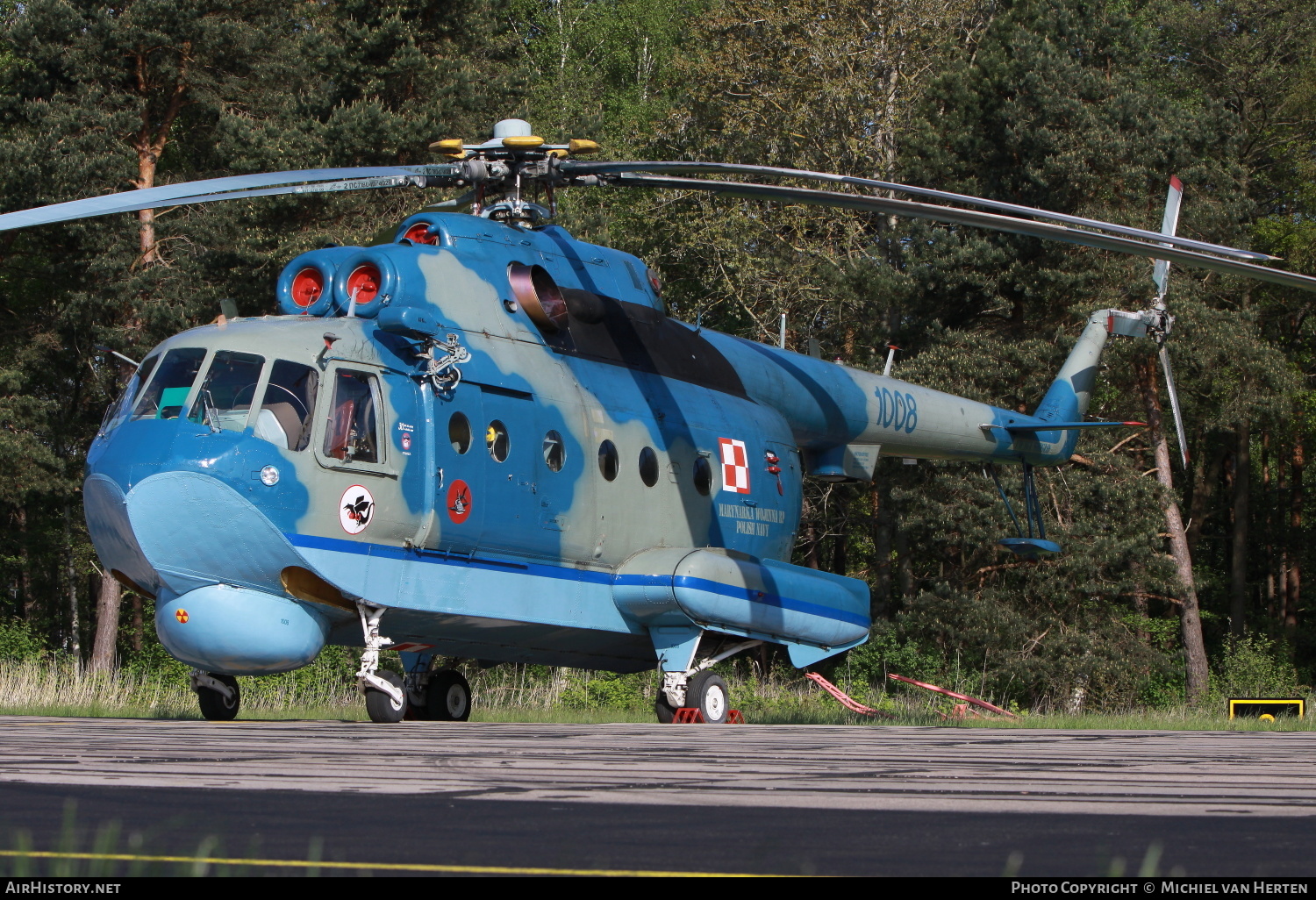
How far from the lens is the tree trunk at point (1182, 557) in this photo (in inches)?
1177

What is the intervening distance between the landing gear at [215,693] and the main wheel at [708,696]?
408cm

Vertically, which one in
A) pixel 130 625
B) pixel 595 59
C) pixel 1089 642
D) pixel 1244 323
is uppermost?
pixel 595 59

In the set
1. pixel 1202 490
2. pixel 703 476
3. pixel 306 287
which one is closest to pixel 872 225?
pixel 1202 490

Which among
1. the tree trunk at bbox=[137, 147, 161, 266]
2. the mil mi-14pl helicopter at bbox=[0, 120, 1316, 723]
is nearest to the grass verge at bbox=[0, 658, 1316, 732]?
the mil mi-14pl helicopter at bbox=[0, 120, 1316, 723]

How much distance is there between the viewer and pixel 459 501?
442 inches

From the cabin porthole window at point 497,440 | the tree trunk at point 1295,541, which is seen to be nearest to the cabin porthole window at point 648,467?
the cabin porthole window at point 497,440

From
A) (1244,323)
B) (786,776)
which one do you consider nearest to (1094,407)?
(1244,323)

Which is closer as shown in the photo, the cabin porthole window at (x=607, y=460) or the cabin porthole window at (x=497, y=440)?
the cabin porthole window at (x=497, y=440)

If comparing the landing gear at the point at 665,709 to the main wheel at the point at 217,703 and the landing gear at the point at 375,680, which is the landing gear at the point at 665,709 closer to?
the landing gear at the point at 375,680

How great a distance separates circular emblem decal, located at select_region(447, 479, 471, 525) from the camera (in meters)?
11.1

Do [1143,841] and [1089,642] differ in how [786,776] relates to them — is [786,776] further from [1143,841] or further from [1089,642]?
[1089,642]

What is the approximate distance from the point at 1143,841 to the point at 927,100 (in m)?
29.6

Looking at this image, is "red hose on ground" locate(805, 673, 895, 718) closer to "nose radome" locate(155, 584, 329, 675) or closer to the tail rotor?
the tail rotor

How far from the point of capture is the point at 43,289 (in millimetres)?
35281
